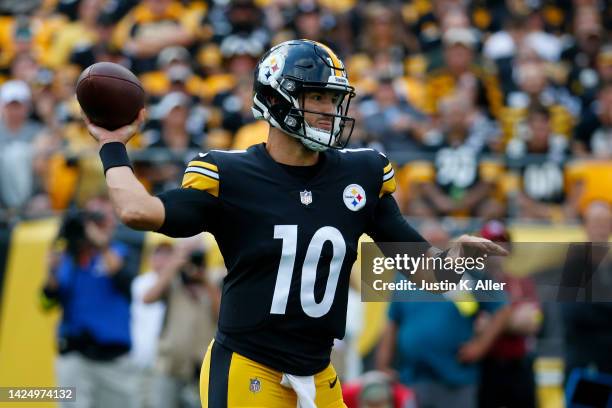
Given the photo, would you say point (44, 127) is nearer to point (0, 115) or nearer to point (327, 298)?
point (0, 115)

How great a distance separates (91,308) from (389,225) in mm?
4213

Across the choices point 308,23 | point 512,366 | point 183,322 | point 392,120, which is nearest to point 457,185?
point 392,120

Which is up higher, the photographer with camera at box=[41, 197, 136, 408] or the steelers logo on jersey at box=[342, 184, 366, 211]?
the photographer with camera at box=[41, 197, 136, 408]

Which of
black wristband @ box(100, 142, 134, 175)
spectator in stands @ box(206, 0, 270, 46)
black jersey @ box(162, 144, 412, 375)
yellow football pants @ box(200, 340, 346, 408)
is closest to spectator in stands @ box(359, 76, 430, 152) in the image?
spectator in stands @ box(206, 0, 270, 46)

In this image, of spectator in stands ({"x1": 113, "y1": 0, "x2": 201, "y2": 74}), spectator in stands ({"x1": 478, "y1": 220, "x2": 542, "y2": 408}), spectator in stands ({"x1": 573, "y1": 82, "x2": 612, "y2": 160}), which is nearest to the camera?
spectator in stands ({"x1": 478, "y1": 220, "x2": 542, "y2": 408})

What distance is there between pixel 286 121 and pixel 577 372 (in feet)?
11.7

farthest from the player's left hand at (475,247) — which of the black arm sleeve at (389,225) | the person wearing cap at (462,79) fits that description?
the person wearing cap at (462,79)

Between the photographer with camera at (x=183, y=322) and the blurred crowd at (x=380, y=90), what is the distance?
1058 mm

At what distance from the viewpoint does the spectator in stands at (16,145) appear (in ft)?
32.0

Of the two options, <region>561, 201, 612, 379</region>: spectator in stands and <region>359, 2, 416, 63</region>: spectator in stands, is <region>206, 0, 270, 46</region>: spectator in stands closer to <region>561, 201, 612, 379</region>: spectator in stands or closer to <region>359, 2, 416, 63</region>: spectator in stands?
<region>359, 2, 416, 63</region>: spectator in stands

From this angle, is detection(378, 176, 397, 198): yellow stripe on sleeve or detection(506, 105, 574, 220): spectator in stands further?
detection(506, 105, 574, 220): spectator in stands

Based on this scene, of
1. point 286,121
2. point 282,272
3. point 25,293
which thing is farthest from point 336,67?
point 25,293

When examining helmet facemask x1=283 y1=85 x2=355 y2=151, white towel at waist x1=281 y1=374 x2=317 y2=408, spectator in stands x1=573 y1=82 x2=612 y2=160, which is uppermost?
spectator in stands x1=573 y1=82 x2=612 y2=160

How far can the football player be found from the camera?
13.5ft
